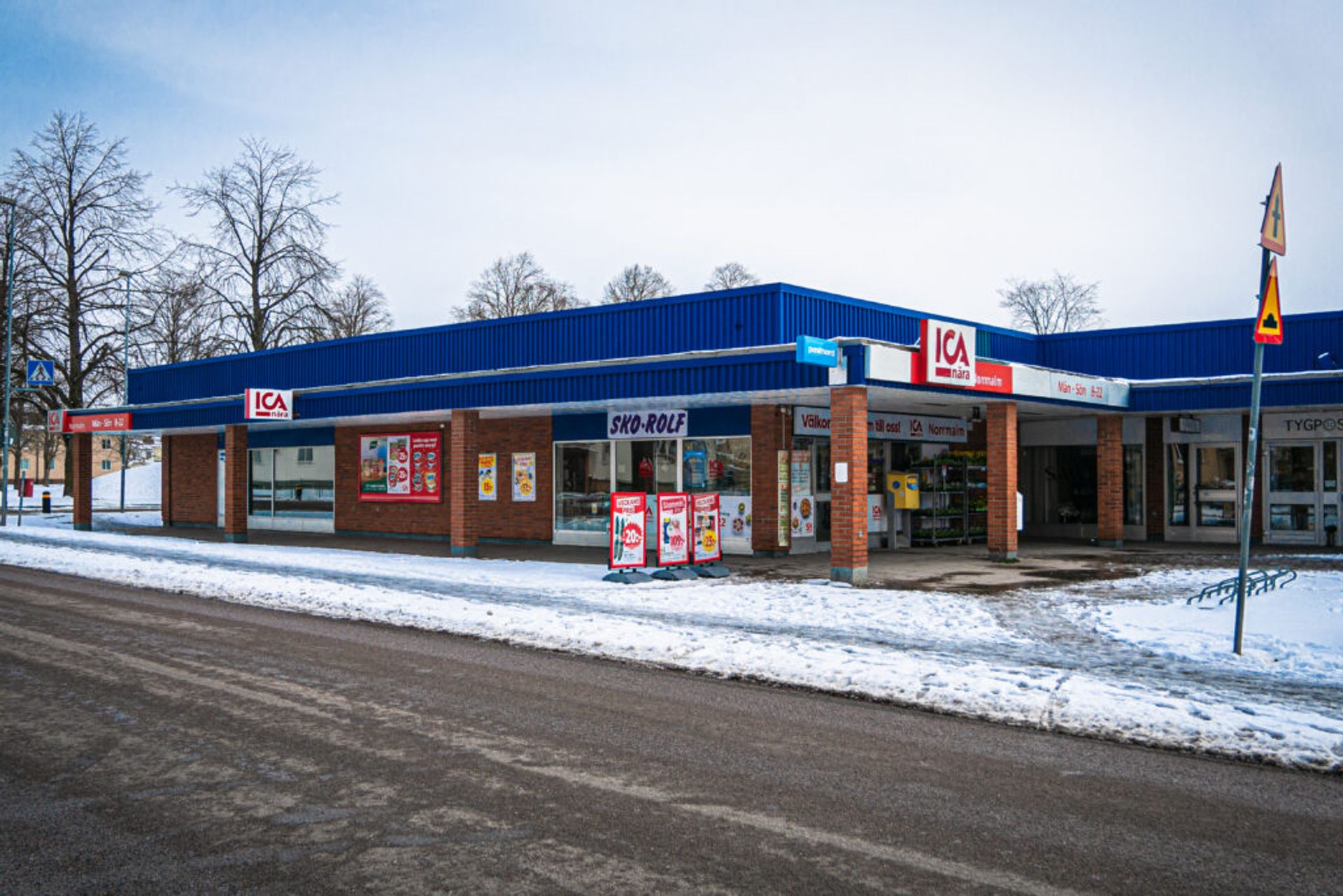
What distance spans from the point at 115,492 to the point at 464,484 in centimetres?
5248

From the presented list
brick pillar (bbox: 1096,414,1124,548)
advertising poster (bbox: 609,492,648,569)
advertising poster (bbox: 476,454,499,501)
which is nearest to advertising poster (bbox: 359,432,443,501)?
advertising poster (bbox: 476,454,499,501)

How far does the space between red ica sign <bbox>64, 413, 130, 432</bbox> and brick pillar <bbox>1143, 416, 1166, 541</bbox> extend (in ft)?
92.7

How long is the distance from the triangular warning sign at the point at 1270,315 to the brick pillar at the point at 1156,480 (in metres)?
15.8

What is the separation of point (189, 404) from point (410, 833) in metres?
25.8

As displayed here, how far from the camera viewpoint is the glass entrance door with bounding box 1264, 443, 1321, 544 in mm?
21906

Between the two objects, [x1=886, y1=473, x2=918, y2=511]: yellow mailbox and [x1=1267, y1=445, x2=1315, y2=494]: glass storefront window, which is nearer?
[x1=886, y1=473, x2=918, y2=511]: yellow mailbox

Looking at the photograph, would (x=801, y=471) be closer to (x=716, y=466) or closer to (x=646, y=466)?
(x=716, y=466)

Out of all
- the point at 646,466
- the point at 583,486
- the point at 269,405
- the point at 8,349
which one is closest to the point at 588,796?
the point at 646,466

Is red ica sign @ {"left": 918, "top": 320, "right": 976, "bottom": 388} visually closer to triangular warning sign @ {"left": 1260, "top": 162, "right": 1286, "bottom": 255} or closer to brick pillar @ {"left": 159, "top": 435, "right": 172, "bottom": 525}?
triangular warning sign @ {"left": 1260, "top": 162, "right": 1286, "bottom": 255}

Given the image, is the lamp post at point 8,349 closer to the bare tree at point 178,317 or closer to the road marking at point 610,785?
the bare tree at point 178,317

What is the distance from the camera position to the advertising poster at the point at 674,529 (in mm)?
16641

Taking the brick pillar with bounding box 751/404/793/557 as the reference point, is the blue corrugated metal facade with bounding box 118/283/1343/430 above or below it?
above

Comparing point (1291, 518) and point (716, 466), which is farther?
point (1291, 518)

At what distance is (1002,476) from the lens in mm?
18609
